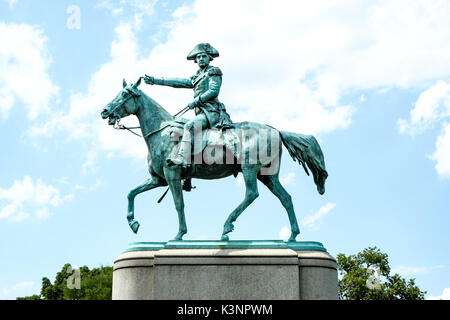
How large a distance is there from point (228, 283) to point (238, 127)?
3402 mm

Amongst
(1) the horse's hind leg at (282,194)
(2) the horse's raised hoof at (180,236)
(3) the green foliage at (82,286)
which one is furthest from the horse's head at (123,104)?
(3) the green foliage at (82,286)

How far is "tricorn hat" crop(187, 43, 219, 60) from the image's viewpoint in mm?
13562

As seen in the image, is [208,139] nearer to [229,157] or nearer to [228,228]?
[229,157]

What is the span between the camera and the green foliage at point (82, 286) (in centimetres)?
3775

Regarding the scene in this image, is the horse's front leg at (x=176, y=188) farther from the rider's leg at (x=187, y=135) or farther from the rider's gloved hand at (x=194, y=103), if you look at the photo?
the rider's gloved hand at (x=194, y=103)

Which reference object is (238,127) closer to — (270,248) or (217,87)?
(217,87)

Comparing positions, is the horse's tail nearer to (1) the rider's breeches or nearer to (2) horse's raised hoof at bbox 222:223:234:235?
(1) the rider's breeches

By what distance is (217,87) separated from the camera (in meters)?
13.2

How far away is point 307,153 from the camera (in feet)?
42.9

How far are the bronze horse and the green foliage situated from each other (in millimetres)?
23870

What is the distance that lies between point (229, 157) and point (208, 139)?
0.59m

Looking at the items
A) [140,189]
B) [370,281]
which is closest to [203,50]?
[140,189]
